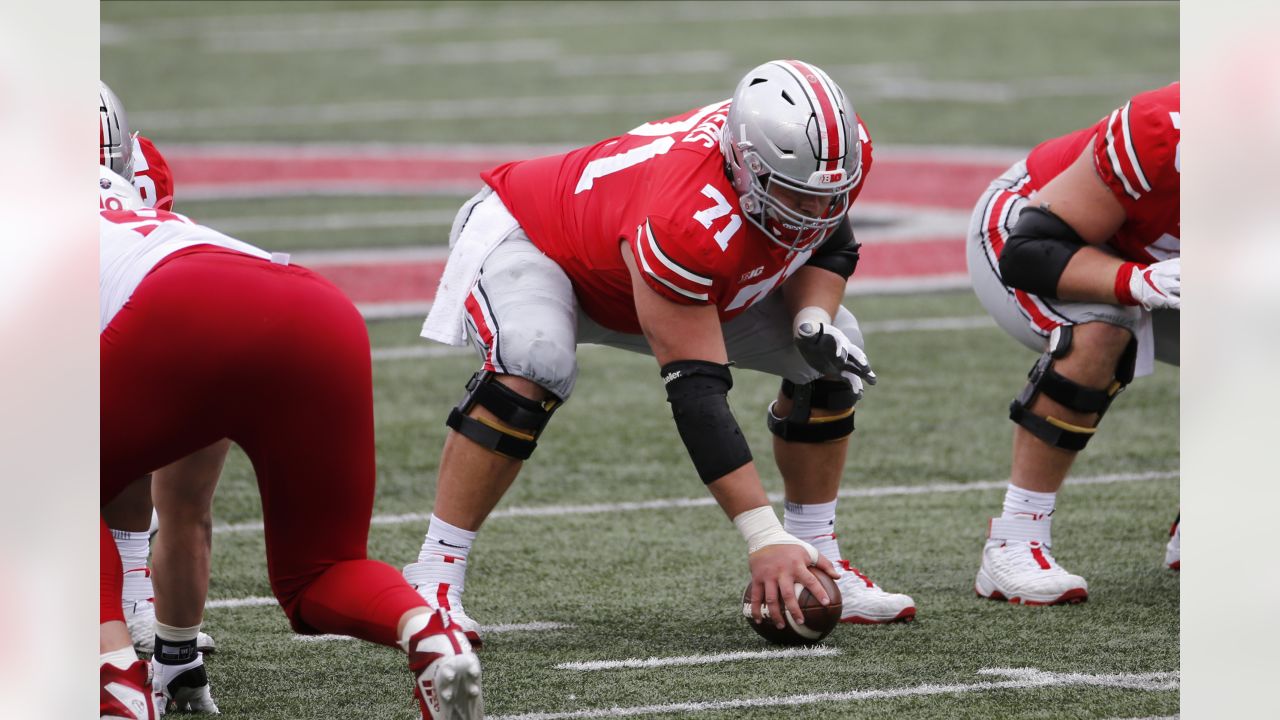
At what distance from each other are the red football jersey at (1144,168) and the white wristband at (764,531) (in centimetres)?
126

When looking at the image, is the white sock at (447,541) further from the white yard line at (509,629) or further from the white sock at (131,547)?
the white sock at (131,547)

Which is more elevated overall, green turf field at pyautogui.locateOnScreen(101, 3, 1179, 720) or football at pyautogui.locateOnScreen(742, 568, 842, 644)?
football at pyautogui.locateOnScreen(742, 568, 842, 644)

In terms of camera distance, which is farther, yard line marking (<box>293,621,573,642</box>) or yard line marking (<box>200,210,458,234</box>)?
yard line marking (<box>200,210,458,234</box>)

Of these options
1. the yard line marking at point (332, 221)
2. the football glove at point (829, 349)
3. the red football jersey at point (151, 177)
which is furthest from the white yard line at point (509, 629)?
the yard line marking at point (332, 221)

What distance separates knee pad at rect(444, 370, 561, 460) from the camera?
3.92 metres

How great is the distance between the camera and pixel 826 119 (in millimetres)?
3730

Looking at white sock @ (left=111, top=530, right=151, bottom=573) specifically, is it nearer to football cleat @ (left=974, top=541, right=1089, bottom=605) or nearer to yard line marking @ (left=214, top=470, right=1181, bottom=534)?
yard line marking @ (left=214, top=470, right=1181, bottom=534)

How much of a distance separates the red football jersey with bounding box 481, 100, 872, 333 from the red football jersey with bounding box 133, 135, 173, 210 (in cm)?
79

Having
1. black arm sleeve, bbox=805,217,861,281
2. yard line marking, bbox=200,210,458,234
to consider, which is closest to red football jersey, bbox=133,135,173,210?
black arm sleeve, bbox=805,217,861,281

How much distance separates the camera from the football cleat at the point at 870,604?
4.09m

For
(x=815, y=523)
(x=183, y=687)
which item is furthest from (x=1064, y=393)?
(x=183, y=687)

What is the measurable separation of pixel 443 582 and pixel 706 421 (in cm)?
80

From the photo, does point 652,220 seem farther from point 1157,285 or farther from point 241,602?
point 241,602

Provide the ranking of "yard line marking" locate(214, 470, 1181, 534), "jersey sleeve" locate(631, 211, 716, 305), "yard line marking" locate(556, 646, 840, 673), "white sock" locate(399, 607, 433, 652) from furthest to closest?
1. "yard line marking" locate(214, 470, 1181, 534)
2. "yard line marking" locate(556, 646, 840, 673)
3. "jersey sleeve" locate(631, 211, 716, 305)
4. "white sock" locate(399, 607, 433, 652)
